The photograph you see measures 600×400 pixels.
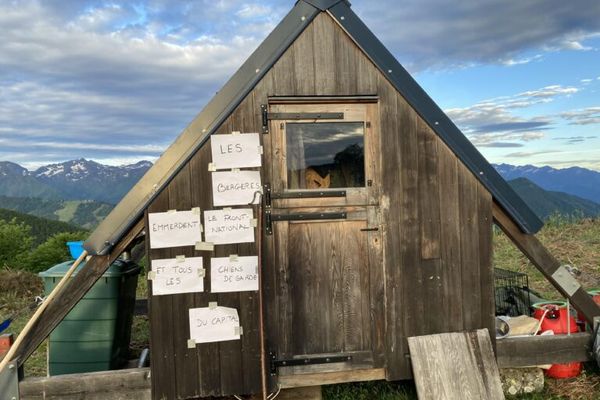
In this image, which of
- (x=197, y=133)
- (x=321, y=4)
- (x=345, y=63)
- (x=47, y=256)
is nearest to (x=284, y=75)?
(x=345, y=63)

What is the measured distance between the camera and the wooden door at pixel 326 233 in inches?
173

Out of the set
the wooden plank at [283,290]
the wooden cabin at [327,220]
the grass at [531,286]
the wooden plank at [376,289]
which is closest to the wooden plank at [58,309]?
the wooden cabin at [327,220]

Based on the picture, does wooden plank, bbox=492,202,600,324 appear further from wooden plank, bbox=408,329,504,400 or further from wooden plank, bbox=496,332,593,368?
Result: wooden plank, bbox=408,329,504,400

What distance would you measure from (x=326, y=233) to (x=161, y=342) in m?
1.84

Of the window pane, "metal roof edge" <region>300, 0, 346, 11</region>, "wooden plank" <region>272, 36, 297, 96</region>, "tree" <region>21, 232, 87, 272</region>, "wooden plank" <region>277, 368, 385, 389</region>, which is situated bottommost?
"wooden plank" <region>277, 368, 385, 389</region>

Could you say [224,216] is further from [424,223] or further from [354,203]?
[424,223]

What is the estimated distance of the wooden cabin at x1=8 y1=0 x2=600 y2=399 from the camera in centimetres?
423

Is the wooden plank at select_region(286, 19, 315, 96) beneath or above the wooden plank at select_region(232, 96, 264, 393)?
above

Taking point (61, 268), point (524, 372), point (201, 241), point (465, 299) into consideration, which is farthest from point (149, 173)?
→ point (524, 372)

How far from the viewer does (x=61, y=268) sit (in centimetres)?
508

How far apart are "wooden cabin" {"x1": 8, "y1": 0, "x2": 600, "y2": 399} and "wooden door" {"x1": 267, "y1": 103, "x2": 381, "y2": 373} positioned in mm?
11

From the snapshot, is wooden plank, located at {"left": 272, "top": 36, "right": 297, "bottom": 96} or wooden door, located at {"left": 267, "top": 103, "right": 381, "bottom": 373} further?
wooden door, located at {"left": 267, "top": 103, "right": 381, "bottom": 373}

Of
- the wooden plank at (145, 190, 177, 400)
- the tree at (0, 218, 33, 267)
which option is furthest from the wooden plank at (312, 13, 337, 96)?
the tree at (0, 218, 33, 267)

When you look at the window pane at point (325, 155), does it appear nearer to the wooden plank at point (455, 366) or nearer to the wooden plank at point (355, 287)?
the wooden plank at point (355, 287)
